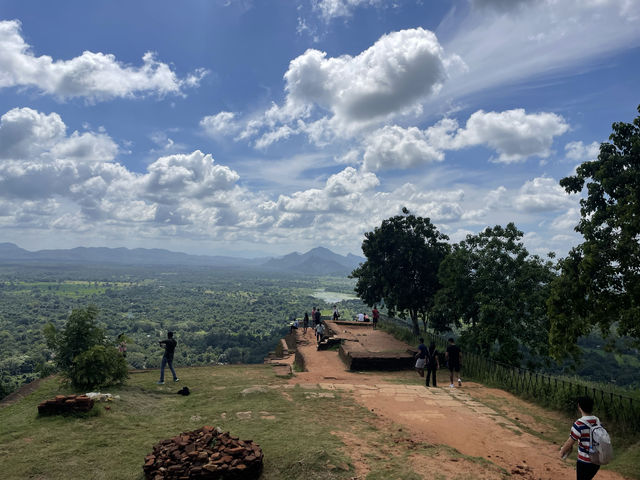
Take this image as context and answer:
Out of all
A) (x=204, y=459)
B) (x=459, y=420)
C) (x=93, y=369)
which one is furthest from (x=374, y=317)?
(x=204, y=459)

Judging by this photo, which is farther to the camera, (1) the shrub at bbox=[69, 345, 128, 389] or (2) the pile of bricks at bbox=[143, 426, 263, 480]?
(1) the shrub at bbox=[69, 345, 128, 389]

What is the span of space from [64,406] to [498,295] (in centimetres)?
1693

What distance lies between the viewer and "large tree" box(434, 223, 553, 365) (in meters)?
16.6

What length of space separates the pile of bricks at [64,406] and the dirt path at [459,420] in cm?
628

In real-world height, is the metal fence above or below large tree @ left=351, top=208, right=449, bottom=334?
below

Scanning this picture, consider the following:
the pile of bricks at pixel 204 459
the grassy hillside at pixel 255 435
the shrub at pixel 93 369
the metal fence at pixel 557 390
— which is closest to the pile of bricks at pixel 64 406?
the grassy hillside at pixel 255 435

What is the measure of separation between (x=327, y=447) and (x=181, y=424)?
3.40 meters

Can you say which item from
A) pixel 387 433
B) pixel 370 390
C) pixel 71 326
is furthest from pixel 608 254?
pixel 71 326

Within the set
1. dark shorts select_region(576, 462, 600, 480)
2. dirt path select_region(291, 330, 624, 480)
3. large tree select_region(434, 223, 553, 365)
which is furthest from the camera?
large tree select_region(434, 223, 553, 365)

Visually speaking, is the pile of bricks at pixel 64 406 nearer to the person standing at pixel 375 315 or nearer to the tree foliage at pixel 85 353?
the tree foliage at pixel 85 353

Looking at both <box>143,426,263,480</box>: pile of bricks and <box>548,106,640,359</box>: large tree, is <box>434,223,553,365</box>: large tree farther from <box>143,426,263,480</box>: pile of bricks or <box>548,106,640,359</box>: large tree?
<box>143,426,263,480</box>: pile of bricks

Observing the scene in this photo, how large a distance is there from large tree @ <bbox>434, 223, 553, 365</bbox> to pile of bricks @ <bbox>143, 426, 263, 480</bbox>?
13739 mm

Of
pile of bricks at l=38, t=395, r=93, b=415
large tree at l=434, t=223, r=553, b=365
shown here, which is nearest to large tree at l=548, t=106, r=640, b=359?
large tree at l=434, t=223, r=553, b=365

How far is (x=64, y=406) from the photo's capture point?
775 cm
